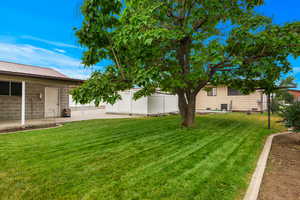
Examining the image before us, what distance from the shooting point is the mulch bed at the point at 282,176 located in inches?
94.1

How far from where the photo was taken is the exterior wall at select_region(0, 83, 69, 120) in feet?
28.6

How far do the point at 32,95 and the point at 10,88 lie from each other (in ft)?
3.58

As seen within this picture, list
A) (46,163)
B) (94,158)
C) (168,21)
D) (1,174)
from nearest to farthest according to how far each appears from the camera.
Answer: (1,174) < (46,163) < (94,158) < (168,21)

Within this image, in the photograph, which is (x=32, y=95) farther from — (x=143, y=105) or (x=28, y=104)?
(x=143, y=105)

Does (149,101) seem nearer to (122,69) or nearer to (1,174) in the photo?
(122,69)

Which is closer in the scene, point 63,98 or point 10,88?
point 10,88

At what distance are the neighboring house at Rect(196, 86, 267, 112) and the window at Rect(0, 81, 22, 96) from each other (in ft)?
49.0

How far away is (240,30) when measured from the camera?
5574 millimetres

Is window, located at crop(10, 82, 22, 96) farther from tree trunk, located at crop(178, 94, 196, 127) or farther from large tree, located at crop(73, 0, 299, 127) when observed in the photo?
tree trunk, located at crop(178, 94, 196, 127)

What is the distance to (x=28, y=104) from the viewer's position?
9.53m

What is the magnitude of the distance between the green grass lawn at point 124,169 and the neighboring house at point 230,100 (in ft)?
45.0

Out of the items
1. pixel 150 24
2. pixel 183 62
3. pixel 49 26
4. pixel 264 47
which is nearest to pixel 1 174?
pixel 150 24

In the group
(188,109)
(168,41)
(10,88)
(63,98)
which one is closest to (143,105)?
(63,98)

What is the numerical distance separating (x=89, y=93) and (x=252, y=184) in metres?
4.63
